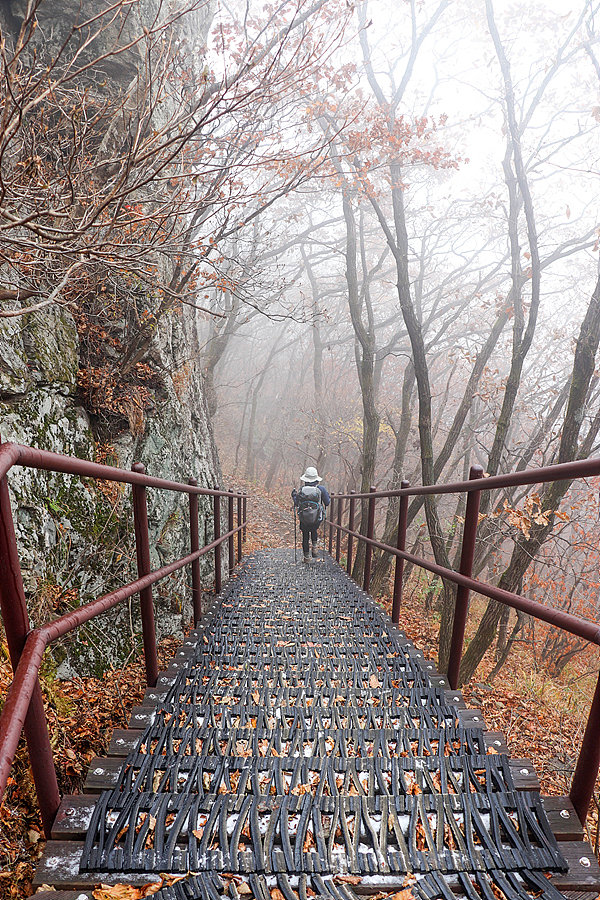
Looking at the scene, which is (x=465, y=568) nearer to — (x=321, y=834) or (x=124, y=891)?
(x=321, y=834)

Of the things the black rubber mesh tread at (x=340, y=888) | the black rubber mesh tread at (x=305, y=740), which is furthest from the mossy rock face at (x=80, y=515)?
the black rubber mesh tread at (x=340, y=888)

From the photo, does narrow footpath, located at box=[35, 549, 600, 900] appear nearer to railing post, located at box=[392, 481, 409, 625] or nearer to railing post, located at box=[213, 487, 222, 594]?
railing post, located at box=[392, 481, 409, 625]

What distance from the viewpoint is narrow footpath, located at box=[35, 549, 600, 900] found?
134 cm

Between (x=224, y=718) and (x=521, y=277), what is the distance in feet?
25.6

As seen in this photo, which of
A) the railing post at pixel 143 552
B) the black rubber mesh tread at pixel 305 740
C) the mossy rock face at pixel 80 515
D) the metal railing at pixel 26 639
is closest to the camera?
the metal railing at pixel 26 639

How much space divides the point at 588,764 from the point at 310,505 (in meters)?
6.76

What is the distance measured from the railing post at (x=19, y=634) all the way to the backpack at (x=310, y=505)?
6707mm

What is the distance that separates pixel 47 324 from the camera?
473 centimetres

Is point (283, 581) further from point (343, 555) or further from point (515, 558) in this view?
point (343, 555)

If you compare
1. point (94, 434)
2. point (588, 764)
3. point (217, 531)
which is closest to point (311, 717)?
point (588, 764)

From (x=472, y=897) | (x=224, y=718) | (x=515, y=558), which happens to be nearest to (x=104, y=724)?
(x=224, y=718)

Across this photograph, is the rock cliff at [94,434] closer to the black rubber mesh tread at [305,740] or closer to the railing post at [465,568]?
the black rubber mesh tread at [305,740]

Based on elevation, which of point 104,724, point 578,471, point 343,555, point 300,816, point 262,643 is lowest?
point 343,555

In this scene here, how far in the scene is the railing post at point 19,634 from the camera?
121 centimetres
